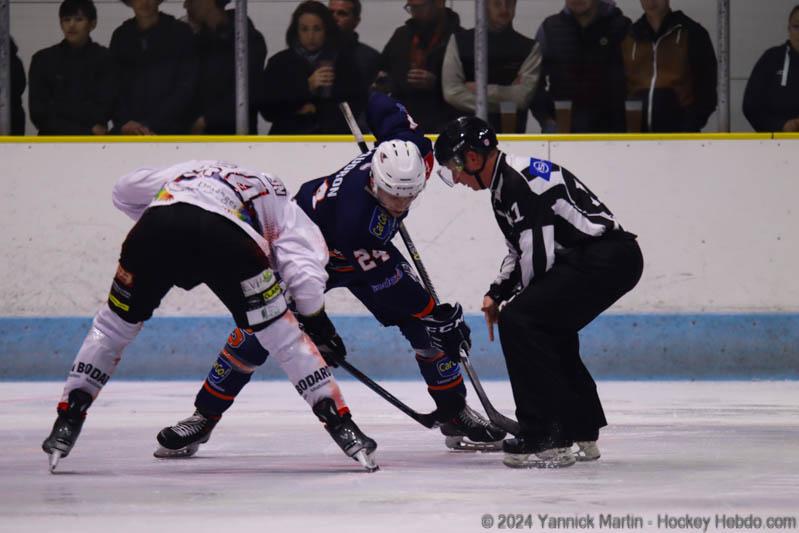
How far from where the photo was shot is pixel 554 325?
13.7 feet

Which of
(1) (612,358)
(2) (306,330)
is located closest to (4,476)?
(2) (306,330)

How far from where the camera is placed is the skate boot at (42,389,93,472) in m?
3.99

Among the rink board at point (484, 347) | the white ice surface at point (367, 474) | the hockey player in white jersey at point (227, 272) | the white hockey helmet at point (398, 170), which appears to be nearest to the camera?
the white ice surface at point (367, 474)

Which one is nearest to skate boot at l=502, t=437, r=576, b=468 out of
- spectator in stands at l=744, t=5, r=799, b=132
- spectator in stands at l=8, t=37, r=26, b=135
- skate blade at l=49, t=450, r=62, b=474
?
skate blade at l=49, t=450, r=62, b=474

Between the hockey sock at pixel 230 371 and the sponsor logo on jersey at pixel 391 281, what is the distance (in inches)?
17.5

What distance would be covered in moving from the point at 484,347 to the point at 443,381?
7.00 feet

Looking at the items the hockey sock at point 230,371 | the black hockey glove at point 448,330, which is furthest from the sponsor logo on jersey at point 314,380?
the black hockey glove at point 448,330

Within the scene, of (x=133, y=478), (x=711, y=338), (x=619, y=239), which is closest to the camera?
(x=133, y=478)

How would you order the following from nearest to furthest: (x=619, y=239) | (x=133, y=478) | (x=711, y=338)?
(x=133, y=478)
(x=619, y=239)
(x=711, y=338)

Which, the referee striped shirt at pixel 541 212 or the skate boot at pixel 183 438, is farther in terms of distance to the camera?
the skate boot at pixel 183 438

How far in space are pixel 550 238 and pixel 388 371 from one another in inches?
111

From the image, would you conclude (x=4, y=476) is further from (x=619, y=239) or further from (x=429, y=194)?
(x=429, y=194)

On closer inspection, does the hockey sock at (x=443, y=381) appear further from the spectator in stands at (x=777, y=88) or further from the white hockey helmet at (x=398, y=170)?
the spectator in stands at (x=777, y=88)

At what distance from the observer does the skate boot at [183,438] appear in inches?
174
